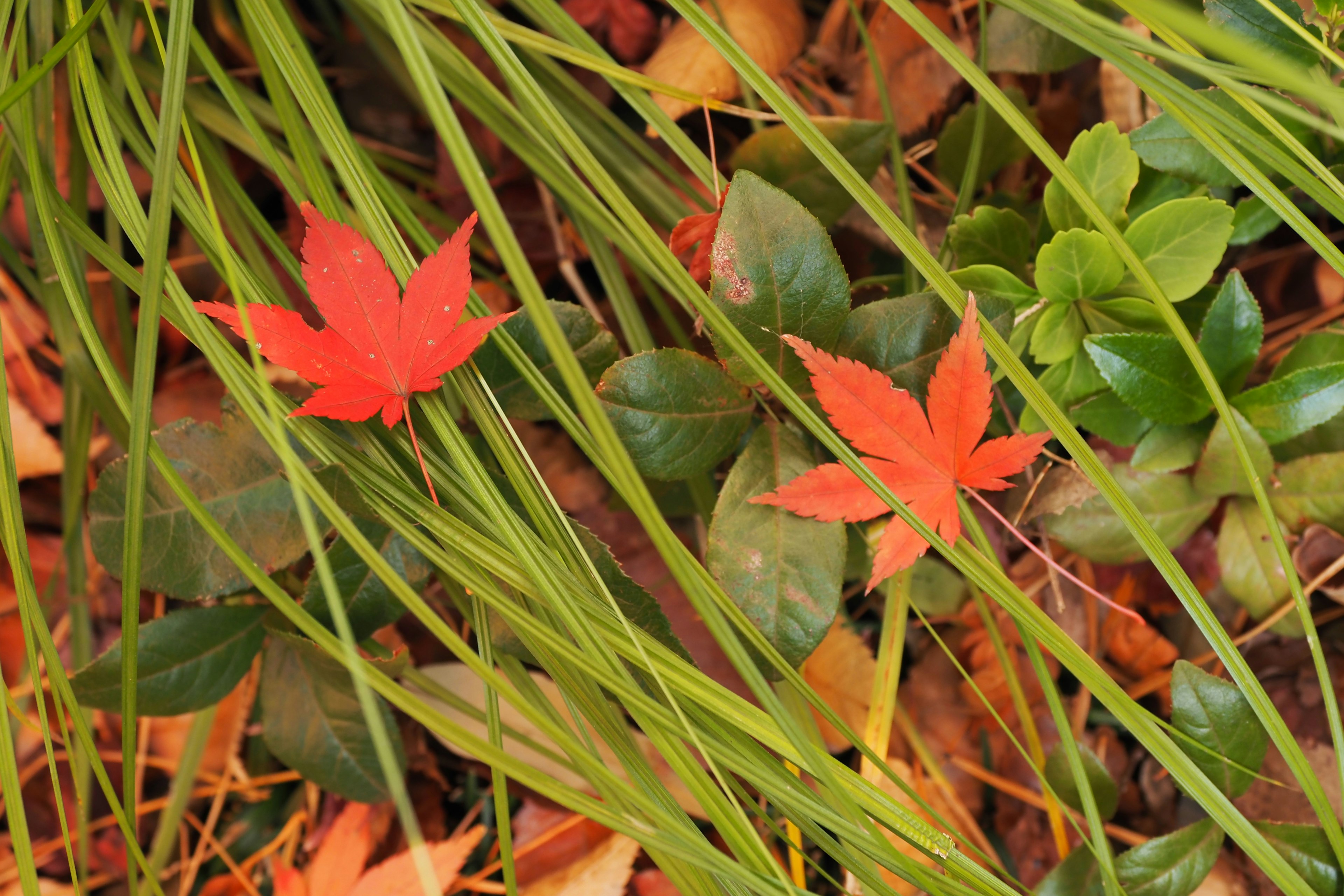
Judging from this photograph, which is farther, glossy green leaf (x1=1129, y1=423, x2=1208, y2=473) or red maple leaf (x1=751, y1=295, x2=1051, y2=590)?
glossy green leaf (x1=1129, y1=423, x2=1208, y2=473)

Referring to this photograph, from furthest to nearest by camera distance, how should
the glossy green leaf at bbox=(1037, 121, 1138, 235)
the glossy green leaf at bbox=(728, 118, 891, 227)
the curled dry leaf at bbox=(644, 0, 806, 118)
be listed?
the curled dry leaf at bbox=(644, 0, 806, 118), the glossy green leaf at bbox=(728, 118, 891, 227), the glossy green leaf at bbox=(1037, 121, 1138, 235)

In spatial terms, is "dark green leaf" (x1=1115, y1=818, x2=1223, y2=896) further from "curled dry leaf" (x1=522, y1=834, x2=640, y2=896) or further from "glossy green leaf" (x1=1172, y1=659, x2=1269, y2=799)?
"curled dry leaf" (x1=522, y1=834, x2=640, y2=896)

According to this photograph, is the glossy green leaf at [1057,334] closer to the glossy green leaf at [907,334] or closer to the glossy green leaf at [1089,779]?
the glossy green leaf at [907,334]

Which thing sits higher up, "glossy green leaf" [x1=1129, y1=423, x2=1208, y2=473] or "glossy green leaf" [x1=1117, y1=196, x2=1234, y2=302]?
"glossy green leaf" [x1=1117, y1=196, x2=1234, y2=302]

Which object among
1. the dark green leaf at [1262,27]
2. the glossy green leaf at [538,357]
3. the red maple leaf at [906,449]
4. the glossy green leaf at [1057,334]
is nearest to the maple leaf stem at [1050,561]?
the red maple leaf at [906,449]

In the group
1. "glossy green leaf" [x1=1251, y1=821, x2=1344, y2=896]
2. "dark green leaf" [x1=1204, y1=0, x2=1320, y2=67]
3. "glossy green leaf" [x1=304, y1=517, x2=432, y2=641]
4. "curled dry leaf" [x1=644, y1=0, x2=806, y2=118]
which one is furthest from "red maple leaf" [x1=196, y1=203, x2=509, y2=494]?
"glossy green leaf" [x1=1251, y1=821, x2=1344, y2=896]

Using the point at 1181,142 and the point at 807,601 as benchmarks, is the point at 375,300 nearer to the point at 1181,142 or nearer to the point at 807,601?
the point at 807,601

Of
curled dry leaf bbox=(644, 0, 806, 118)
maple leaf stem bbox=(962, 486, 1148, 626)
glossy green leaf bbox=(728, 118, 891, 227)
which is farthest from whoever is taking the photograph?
curled dry leaf bbox=(644, 0, 806, 118)

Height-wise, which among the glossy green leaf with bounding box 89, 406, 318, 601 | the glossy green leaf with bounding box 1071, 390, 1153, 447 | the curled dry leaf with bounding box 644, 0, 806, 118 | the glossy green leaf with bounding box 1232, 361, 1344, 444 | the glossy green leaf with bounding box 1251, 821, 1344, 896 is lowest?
the glossy green leaf with bounding box 1251, 821, 1344, 896
